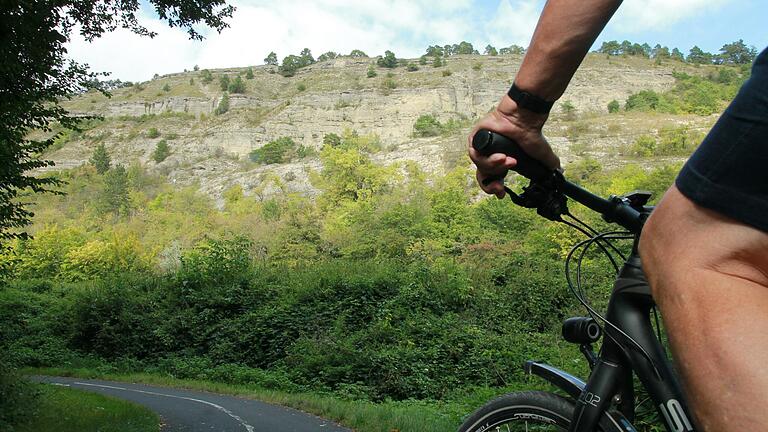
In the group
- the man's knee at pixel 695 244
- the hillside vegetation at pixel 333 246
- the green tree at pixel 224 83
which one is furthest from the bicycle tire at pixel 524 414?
the green tree at pixel 224 83

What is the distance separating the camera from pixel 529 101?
1132mm

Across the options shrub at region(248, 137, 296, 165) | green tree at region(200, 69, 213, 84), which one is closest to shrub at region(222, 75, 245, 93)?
green tree at region(200, 69, 213, 84)

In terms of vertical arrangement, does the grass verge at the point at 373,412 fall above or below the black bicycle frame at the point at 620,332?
below

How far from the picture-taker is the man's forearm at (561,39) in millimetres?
933

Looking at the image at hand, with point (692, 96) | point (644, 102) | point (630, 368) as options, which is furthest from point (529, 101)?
point (644, 102)

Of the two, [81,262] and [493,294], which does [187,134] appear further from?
[493,294]

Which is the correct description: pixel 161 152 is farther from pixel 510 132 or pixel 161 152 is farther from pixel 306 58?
pixel 510 132

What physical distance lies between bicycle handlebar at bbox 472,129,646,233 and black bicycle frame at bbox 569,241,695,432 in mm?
96

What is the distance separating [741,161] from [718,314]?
0.19 m

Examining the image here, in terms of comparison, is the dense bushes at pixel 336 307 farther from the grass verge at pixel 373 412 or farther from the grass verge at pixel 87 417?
the grass verge at pixel 373 412

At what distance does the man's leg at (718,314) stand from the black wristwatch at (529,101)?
418 mm

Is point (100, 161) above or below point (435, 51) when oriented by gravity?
below

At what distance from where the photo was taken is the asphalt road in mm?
8602

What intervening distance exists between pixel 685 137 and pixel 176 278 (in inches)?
2291
